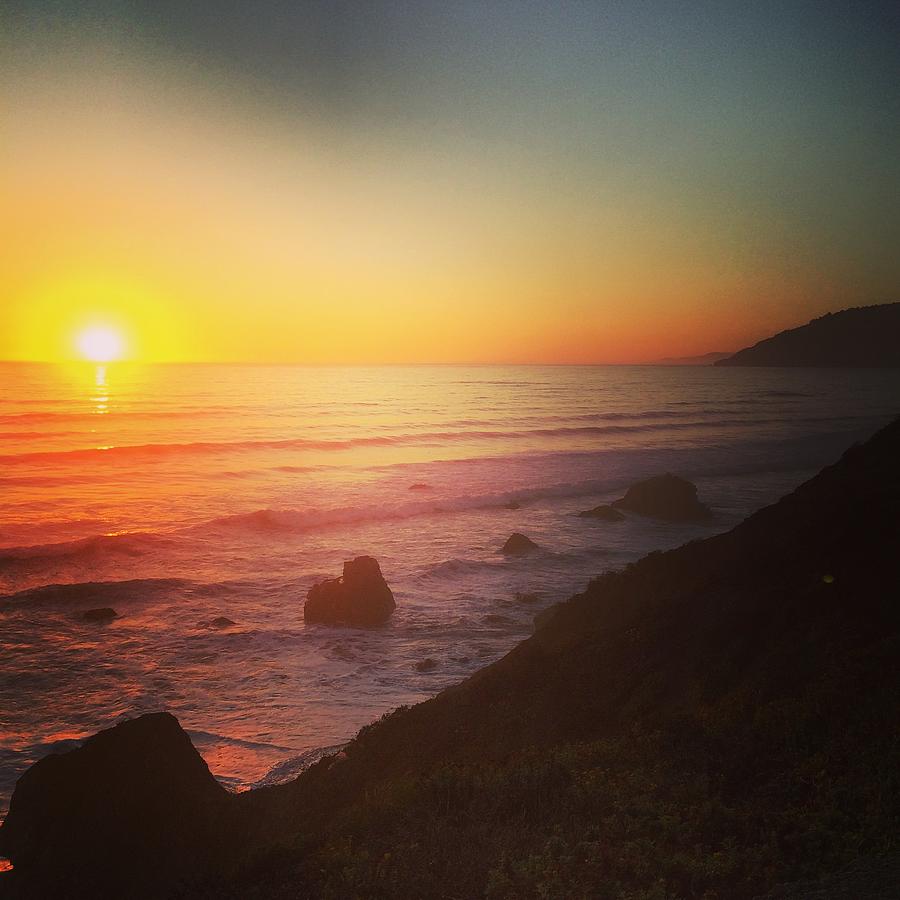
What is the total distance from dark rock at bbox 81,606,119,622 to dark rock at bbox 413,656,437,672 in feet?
30.9

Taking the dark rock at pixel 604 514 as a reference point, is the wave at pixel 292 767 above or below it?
below

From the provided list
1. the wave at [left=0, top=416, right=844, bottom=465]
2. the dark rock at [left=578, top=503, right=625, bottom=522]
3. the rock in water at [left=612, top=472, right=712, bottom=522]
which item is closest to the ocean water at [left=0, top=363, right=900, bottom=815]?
the wave at [left=0, top=416, right=844, bottom=465]

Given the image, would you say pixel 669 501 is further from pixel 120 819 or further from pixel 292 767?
pixel 120 819

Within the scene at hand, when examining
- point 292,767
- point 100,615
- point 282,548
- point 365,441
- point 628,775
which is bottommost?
point 292,767

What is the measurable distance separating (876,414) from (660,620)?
86515 mm

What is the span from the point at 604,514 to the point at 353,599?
17.0 meters

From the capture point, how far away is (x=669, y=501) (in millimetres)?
31328

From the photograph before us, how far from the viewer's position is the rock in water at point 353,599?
1767 cm

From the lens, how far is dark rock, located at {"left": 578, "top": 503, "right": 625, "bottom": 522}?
102ft

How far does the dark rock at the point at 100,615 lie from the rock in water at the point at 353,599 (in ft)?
18.1

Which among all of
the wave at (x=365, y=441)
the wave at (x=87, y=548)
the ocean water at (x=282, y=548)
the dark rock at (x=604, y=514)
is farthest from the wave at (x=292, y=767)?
the wave at (x=365, y=441)

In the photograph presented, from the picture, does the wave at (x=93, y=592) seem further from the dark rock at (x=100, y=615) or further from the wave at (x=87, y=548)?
the wave at (x=87, y=548)

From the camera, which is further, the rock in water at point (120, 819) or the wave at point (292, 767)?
the wave at point (292, 767)

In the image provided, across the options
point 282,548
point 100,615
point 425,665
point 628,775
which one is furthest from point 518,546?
point 628,775
